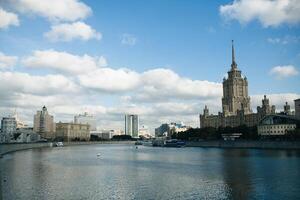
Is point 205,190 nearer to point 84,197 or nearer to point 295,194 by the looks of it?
point 295,194

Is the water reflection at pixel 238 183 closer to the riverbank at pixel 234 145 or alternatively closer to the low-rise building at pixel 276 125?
the riverbank at pixel 234 145

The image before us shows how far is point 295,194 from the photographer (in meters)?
35.2

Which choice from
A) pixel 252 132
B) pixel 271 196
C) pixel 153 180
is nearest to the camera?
pixel 271 196

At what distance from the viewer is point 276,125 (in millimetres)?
164250

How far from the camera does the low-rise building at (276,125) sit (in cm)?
16166

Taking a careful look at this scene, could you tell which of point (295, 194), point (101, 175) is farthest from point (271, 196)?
point (101, 175)

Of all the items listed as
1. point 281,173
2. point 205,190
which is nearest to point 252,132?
point 281,173

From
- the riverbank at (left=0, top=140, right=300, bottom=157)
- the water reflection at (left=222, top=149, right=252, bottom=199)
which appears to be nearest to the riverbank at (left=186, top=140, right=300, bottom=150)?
the riverbank at (left=0, top=140, right=300, bottom=157)

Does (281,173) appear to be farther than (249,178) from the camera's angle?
Yes

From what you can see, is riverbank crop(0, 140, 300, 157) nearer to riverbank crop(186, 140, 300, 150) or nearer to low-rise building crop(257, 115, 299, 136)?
riverbank crop(186, 140, 300, 150)

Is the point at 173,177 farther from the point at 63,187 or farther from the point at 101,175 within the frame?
the point at 63,187

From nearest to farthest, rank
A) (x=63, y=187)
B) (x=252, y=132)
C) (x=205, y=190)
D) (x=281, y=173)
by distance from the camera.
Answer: (x=205, y=190), (x=63, y=187), (x=281, y=173), (x=252, y=132)

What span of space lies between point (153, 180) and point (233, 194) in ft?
42.7

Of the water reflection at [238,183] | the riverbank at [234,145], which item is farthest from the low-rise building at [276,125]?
the water reflection at [238,183]
